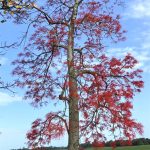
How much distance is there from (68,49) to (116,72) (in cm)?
243

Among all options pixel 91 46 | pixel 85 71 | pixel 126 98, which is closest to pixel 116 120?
pixel 126 98

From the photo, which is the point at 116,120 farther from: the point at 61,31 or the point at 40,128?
the point at 61,31

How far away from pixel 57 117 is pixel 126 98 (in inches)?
125

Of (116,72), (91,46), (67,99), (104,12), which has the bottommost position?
(67,99)

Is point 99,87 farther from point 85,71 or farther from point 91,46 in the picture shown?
point 91,46

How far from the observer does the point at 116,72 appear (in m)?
20.8

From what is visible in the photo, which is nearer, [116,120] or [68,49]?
[116,120]

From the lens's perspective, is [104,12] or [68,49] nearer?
[68,49]

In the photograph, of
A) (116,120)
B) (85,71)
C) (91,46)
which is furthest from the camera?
(91,46)

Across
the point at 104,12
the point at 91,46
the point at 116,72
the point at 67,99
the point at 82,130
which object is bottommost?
the point at 82,130

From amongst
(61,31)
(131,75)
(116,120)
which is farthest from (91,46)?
(116,120)

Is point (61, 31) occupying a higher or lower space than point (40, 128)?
higher

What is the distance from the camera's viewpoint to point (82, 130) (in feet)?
65.1

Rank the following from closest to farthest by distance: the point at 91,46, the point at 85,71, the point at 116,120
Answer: the point at 116,120 → the point at 85,71 → the point at 91,46
